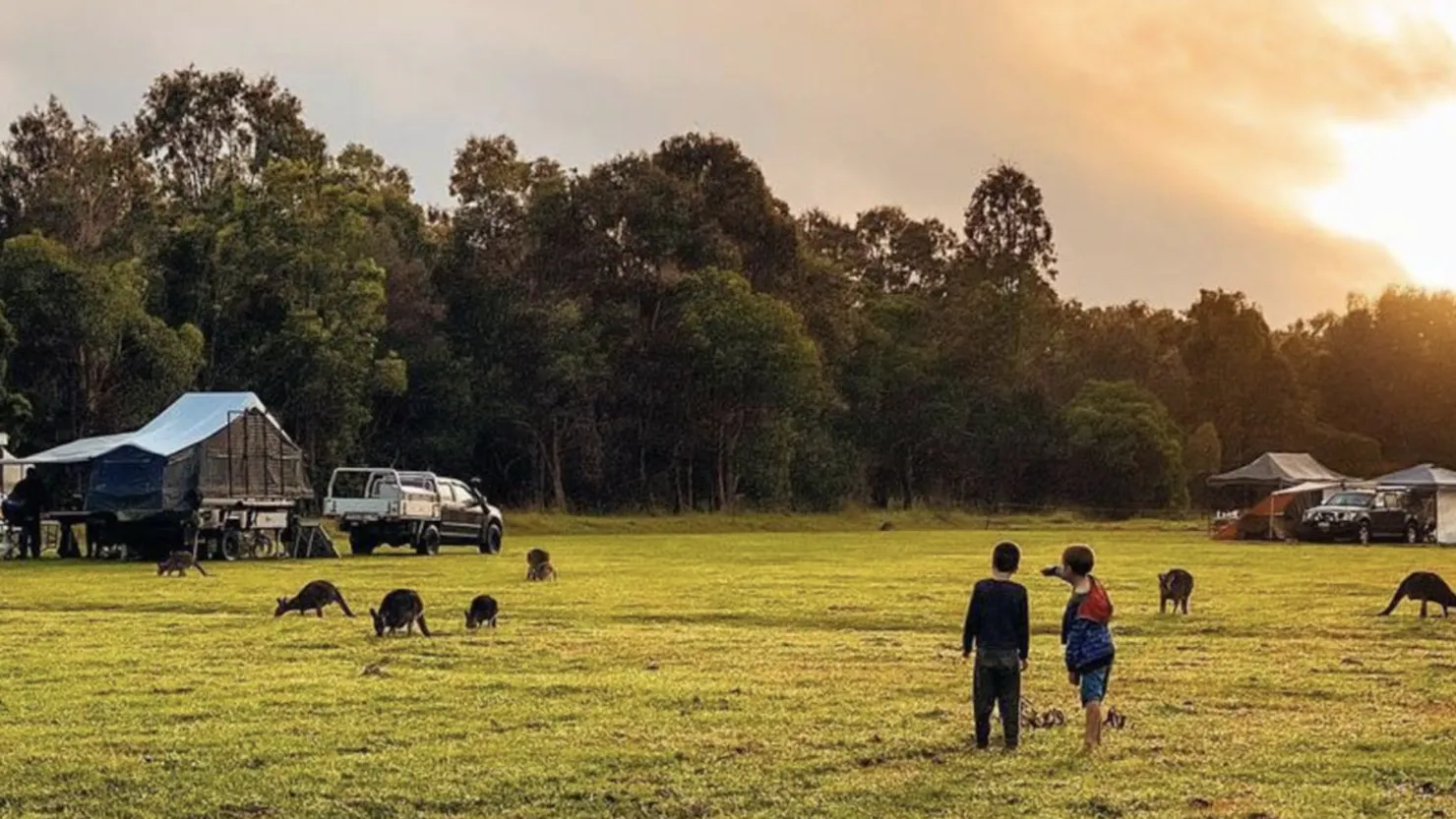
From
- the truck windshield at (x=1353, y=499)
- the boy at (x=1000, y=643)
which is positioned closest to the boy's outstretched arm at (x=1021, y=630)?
the boy at (x=1000, y=643)

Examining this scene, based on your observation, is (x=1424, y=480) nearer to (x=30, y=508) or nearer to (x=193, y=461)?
(x=193, y=461)

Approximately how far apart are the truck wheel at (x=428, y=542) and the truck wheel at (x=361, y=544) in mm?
1141

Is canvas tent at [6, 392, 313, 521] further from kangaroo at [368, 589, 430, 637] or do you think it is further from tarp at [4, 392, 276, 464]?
kangaroo at [368, 589, 430, 637]

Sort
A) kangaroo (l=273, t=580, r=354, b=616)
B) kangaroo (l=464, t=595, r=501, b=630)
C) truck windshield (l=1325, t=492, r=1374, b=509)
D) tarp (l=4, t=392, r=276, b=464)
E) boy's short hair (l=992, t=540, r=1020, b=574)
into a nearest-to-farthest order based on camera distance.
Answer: boy's short hair (l=992, t=540, r=1020, b=574) → kangaroo (l=464, t=595, r=501, b=630) → kangaroo (l=273, t=580, r=354, b=616) → tarp (l=4, t=392, r=276, b=464) → truck windshield (l=1325, t=492, r=1374, b=509)

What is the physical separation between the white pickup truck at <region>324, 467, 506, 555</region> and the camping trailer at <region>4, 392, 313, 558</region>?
1.60 m

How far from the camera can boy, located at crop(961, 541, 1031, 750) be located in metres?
10.5

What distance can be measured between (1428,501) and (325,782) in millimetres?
50209

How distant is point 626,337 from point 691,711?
2175 inches

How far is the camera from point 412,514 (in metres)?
38.1

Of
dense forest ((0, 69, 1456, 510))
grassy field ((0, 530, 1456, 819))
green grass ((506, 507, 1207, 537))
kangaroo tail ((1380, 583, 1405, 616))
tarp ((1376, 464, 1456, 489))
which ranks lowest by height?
grassy field ((0, 530, 1456, 819))

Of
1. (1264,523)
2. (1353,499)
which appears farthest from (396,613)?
(1264,523)

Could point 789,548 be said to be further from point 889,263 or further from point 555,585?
point 889,263

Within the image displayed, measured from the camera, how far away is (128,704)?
12328 mm

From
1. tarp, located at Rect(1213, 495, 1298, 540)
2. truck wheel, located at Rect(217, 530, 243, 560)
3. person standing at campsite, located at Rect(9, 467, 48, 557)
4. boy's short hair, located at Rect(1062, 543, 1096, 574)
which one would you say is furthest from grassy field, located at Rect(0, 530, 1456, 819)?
tarp, located at Rect(1213, 495, 1298, 540)
